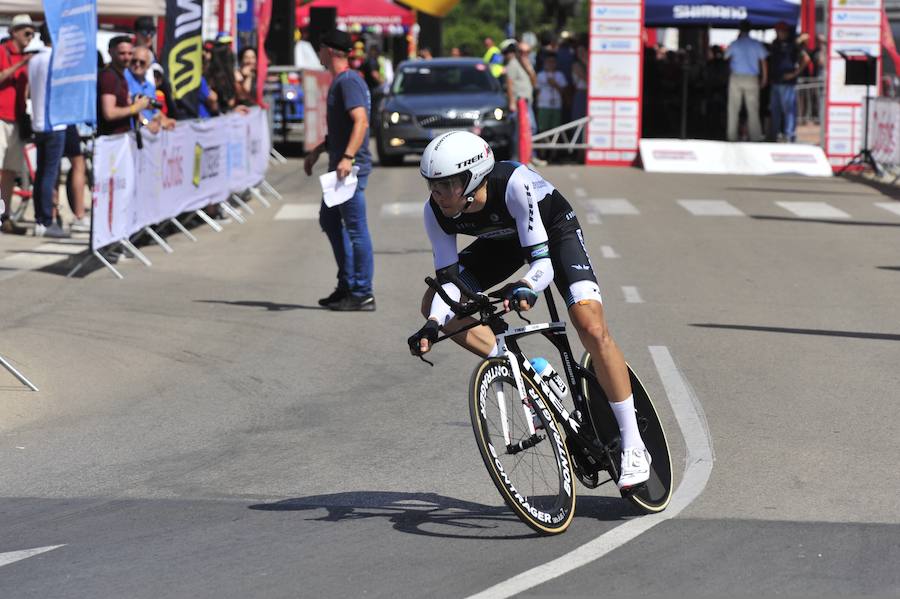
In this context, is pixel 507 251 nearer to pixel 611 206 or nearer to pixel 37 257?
pixel 37 257

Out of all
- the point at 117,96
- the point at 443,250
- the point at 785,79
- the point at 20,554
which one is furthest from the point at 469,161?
the point at 785,79

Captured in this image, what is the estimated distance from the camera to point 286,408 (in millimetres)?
8852

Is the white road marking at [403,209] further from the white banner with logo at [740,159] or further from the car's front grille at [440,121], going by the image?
the white banner with logo at [740,159]

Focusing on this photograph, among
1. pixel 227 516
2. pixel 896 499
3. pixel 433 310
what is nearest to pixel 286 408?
pixel 227 516

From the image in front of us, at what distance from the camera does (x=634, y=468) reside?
633 cm

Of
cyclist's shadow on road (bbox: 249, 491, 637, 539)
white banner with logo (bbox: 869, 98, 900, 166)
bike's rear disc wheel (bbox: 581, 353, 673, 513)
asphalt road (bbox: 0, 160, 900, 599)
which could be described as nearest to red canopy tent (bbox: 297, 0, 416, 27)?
white banner with logo (bbox: 869, 98, 900, 166)

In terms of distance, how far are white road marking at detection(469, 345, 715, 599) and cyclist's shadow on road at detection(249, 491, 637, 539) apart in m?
Answer: 0.20

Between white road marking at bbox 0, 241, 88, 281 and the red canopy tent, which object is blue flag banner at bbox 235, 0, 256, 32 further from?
the red canopy tent

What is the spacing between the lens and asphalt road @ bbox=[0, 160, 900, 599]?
570 cm

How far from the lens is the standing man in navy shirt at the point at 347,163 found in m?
12.0

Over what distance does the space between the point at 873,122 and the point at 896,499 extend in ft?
68.6

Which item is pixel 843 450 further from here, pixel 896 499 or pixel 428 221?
pixel 428 221

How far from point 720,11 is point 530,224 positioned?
25.0m

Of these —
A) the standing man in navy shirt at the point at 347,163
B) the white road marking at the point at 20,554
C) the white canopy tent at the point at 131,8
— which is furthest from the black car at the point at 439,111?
the white road marking at the point at 20,554
